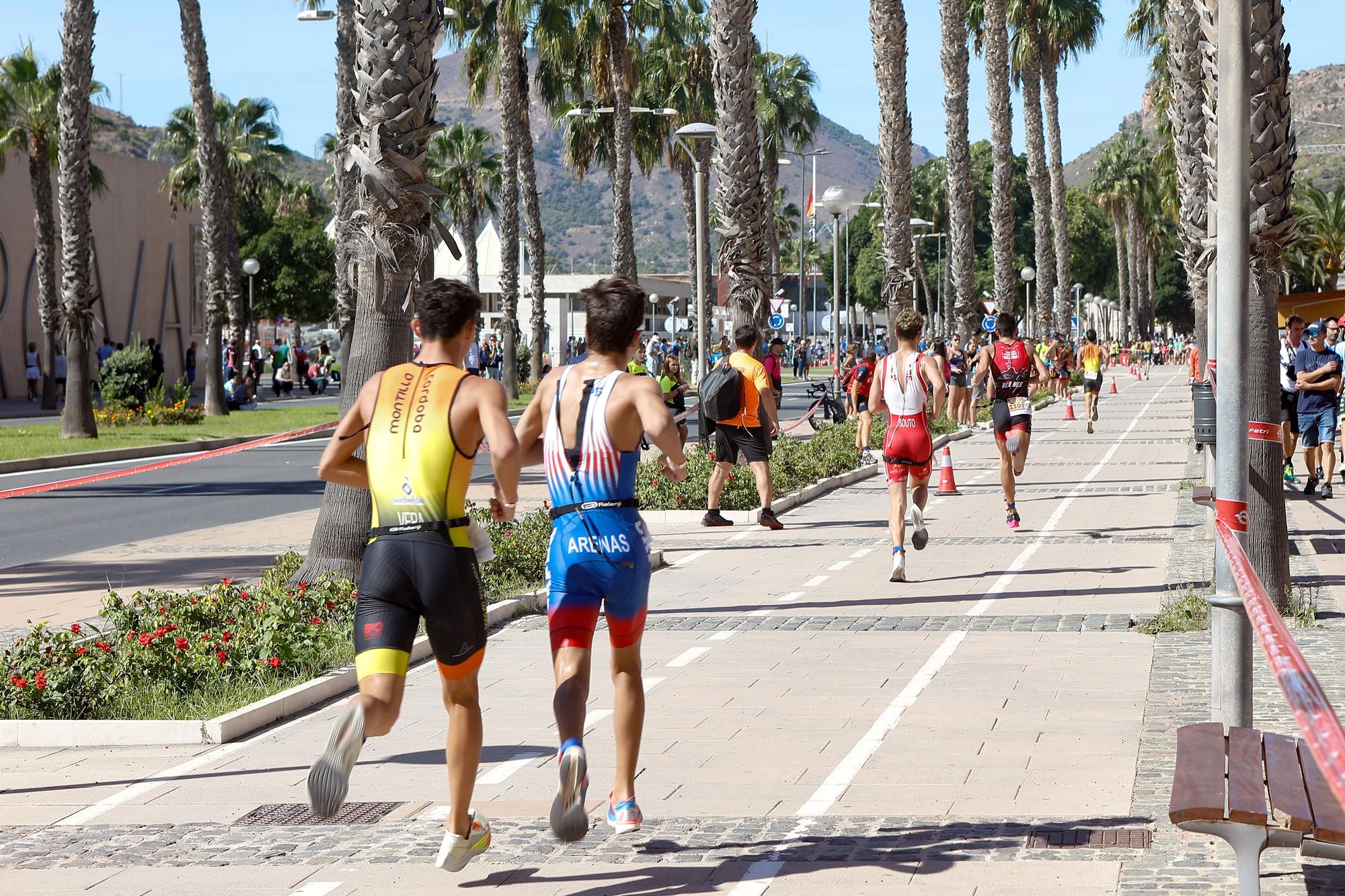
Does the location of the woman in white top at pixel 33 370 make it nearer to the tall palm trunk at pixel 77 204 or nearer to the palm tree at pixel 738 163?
the tall palm trunk at pixel 77 204

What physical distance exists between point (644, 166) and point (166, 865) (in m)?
48.8

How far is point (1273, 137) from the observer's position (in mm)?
10266

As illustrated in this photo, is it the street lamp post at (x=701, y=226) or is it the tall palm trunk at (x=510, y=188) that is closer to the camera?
the street lamp post at (x=701, y=226)

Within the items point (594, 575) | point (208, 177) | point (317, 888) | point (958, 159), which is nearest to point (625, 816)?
point (594, 575)

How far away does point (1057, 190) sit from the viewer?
59594 millimetres

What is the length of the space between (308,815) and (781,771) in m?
1.89

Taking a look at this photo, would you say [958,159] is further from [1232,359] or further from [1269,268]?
[1232,359]

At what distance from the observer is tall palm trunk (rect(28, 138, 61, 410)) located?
1433 inches

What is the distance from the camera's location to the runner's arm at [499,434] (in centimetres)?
538

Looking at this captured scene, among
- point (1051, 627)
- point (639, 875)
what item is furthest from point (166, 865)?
point (1051, 627)

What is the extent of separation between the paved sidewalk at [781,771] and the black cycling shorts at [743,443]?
3891 mm

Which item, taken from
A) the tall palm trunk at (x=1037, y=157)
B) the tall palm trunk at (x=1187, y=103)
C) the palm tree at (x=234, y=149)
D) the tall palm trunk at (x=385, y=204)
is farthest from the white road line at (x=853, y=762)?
the palm tree at (x=234, y=149)

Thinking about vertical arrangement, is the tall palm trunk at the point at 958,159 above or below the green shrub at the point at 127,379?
above

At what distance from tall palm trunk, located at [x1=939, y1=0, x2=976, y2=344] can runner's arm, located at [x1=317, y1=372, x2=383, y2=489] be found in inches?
1212
